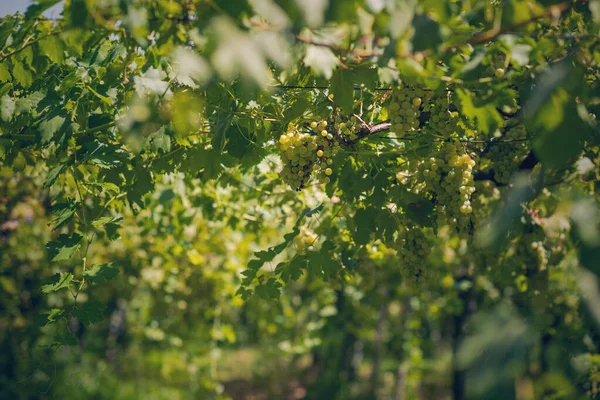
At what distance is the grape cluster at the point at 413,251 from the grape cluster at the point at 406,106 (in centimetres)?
71

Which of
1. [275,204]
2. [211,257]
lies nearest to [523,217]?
[275,204]

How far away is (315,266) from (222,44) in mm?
1752

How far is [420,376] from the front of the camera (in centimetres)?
802

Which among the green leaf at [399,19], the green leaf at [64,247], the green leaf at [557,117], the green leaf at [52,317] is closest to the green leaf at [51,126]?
the green leaf at [64,247]

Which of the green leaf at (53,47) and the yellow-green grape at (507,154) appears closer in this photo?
the green leaf at (53,47)

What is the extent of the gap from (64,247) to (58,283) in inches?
7.5

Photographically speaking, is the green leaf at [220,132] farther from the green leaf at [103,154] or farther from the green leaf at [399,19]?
the green leaf at [399,19]

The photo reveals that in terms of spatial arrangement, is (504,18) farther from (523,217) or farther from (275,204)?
(275,204)

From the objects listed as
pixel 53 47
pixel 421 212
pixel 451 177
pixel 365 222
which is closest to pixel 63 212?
pixel 53 47

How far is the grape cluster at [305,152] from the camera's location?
77.4 inches

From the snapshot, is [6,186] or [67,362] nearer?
[6,186]

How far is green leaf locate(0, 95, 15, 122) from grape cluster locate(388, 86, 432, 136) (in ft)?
5.57

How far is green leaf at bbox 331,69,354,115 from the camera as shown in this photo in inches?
59.4

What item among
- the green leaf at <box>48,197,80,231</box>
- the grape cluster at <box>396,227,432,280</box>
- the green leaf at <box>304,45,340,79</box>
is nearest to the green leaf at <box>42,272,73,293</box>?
the green leaf at <box>48,197,80,231</box>
